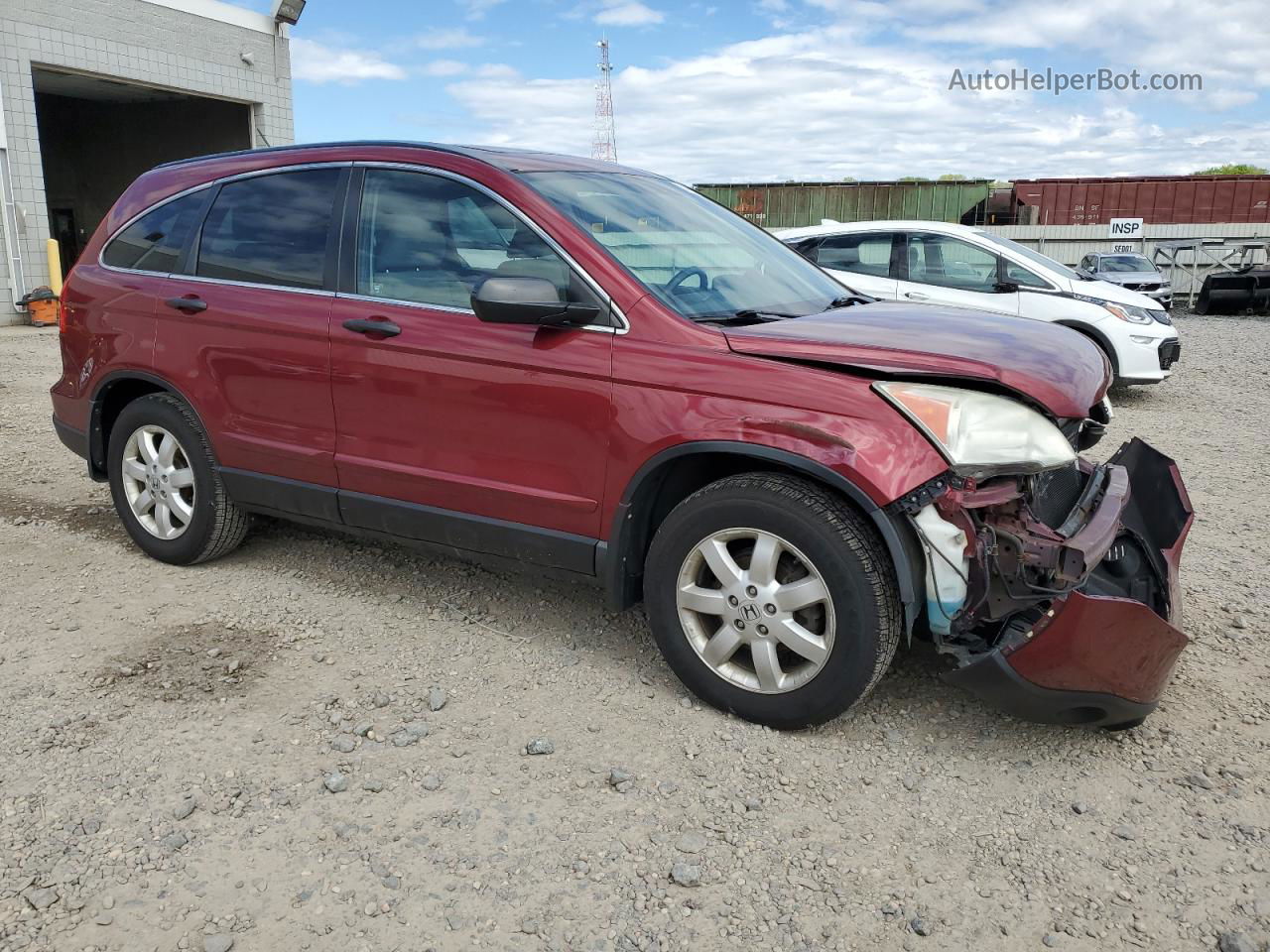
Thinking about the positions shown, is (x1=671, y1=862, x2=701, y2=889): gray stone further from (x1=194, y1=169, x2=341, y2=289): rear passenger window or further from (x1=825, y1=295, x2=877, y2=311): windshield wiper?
(x1=194, y1=169, x2=341, y2=289): rear passenger window

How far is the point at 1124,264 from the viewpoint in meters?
21.9

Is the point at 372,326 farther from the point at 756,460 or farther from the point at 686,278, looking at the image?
the point at 756,460

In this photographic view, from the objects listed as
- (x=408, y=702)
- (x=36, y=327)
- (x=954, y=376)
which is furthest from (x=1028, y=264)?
(x=36, y=327)

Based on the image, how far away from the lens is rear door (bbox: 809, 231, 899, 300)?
30.8 ft

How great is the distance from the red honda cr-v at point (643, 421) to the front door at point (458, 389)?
0.04 ft

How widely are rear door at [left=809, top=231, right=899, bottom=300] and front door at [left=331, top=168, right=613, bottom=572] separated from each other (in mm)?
6141

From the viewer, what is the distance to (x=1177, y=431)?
8336mm

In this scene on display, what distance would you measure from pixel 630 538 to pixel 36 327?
1649 centimetres

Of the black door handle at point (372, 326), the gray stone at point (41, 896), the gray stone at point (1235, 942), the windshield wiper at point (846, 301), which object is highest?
Result: the windshield wiper at point (846, 301)

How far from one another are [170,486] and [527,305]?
7.52 ft

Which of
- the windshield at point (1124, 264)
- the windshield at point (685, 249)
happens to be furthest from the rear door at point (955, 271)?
Answer: the windshield at point (1124, 264)

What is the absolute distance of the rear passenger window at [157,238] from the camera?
14.8 feet

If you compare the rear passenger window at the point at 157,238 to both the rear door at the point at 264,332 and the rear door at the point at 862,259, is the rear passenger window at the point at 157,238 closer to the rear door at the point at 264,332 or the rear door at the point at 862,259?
the rear door at the point at 264,332

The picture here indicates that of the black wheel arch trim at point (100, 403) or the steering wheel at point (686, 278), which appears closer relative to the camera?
the steering wheel at point (686, 278)
